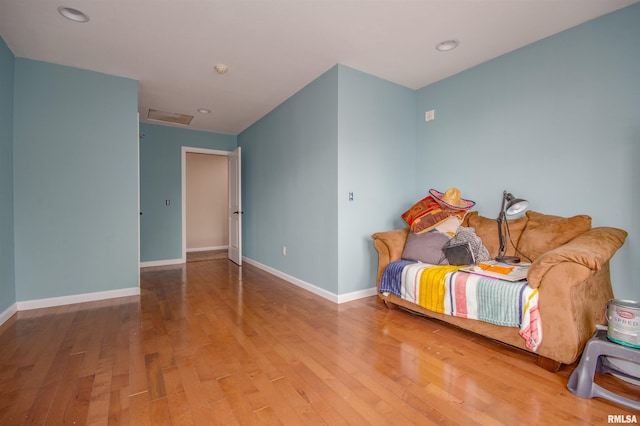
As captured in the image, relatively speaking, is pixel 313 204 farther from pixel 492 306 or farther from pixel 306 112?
pixel 492 306

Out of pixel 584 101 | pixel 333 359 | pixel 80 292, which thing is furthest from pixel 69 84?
A: pixel 584 101

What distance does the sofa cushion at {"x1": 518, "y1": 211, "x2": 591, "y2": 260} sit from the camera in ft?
7.86

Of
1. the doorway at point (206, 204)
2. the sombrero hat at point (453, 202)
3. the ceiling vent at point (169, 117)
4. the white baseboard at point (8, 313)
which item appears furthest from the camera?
the doorway at point (206, 204)

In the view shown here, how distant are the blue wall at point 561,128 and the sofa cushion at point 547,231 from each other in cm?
16

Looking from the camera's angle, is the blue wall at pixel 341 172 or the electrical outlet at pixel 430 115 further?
the electrical outlet at pixel 430 115

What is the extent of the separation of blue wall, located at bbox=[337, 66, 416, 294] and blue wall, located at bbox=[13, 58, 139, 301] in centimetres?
245

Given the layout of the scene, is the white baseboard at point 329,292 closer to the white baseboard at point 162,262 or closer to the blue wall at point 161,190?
the white baseboard at point 162,262

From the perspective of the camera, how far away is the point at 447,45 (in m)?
2.83

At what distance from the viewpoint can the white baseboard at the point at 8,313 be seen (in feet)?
8.86

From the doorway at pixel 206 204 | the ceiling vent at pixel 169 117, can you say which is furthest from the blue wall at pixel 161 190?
the doorway at pixel 206 204

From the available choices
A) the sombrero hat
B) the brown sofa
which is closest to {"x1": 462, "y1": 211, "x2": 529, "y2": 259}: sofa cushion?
the brown sofa

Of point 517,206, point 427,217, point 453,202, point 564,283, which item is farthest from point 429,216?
point 564,283

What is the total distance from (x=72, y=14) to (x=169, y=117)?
2.75m

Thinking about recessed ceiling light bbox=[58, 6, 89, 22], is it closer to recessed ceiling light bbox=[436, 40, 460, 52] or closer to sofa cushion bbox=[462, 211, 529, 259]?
recessed ceiling light bbox=[436, 40, 460, 52]
